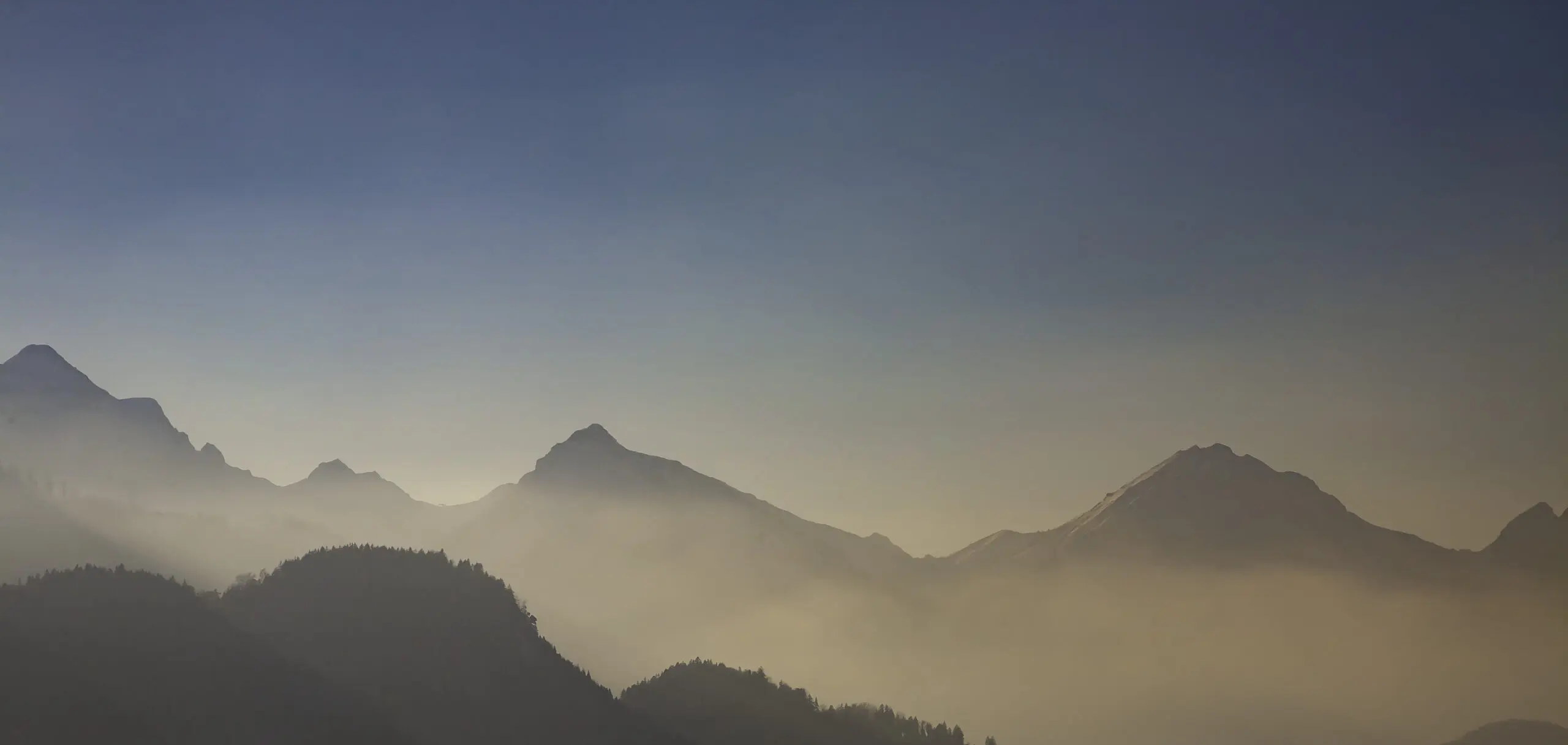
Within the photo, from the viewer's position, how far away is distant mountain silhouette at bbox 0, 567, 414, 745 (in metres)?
131

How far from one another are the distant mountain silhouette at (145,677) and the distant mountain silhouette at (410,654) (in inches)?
497

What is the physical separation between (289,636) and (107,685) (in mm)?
41562

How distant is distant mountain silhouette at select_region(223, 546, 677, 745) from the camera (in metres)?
176

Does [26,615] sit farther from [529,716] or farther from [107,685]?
[529,716]

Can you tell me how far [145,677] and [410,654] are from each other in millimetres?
48237

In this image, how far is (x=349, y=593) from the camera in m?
191

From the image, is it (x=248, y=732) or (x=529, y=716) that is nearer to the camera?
(x=248, y=732)

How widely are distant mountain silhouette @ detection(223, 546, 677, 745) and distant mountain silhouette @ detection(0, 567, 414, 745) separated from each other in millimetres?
12634

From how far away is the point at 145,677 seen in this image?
142m

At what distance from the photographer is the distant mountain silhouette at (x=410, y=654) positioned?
176250 mm

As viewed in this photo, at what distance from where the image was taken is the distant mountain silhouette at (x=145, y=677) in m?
131

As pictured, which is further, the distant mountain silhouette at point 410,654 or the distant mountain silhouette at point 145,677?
the distant mountain silhouette at point 410,654

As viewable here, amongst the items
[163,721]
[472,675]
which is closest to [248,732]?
[163,721]

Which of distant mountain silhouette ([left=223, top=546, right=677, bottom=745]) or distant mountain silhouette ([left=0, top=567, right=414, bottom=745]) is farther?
distant mountain silhouette ([left=223, top=546, right=677, bottom=745])
